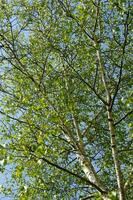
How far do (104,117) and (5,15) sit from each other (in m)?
5.58

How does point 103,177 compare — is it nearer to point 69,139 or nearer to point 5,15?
point 69,139

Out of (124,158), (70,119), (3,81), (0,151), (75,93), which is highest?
(3,81)

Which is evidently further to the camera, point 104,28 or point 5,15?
point 5,15

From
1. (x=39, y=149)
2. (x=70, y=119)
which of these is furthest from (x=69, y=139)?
(x=39, y=149)

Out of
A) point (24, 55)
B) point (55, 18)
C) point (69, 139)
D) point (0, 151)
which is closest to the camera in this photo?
point (0, 151)

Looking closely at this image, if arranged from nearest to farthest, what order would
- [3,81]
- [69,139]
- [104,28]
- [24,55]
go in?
[69,139] < [104,28] < [24,55] < [3,81]

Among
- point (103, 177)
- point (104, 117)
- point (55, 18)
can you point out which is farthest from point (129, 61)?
point (103, 177)

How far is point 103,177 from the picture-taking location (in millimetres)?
16594

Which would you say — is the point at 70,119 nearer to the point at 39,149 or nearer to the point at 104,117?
the point at 104,117

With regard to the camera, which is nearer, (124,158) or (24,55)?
(124,158)

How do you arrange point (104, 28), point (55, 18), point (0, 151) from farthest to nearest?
point (55, 18), point (104, 28), point (0, 151)

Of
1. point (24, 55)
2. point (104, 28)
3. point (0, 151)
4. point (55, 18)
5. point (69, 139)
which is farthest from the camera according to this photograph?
point (55, 18)

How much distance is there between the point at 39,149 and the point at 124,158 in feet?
22.6

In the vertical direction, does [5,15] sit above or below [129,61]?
above
